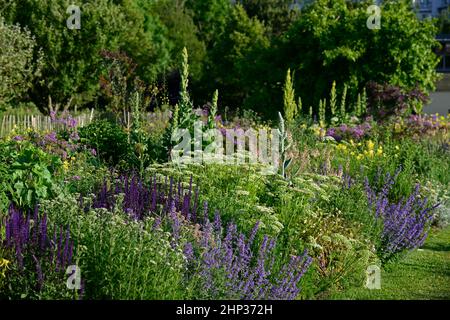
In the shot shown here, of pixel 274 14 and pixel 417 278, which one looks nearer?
pixel 417 278

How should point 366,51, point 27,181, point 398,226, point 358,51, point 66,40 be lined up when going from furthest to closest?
point 66,40 → point 366,51 → point 358,51 → point 398,226 → point 27,181

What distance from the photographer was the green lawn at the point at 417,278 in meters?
6.88

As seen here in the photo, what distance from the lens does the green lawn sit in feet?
22.6

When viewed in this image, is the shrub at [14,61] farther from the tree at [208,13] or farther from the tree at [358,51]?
the tree at [208,13]

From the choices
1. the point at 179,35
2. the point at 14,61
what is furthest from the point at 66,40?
the point at 179,35

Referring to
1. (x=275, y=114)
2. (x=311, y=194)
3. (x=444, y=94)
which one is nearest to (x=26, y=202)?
(x=311, y=194)

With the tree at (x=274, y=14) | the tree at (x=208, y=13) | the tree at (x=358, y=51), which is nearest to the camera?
the tree at (x=358, y=51)

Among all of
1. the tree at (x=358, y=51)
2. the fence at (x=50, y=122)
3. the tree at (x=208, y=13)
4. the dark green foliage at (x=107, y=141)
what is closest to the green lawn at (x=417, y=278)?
the dark green foliage at (x=107, y=141)

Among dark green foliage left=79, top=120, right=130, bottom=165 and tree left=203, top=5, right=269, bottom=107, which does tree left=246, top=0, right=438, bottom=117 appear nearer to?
→ tree left=203, top=5, right=269, bottom=107

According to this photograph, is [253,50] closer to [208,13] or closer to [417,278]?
[417,278]

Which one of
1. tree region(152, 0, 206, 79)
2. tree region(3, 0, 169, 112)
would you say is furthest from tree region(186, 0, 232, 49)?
tree region(3, 0, 169, 112)

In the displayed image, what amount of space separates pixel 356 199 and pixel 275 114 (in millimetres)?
14377

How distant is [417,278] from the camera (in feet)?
24.8

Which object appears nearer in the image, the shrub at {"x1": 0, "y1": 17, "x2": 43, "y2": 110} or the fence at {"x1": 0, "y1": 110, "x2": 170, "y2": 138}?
the fence at {"x1": 0, "y1": 110, "x2": 170, "y2": 138}
